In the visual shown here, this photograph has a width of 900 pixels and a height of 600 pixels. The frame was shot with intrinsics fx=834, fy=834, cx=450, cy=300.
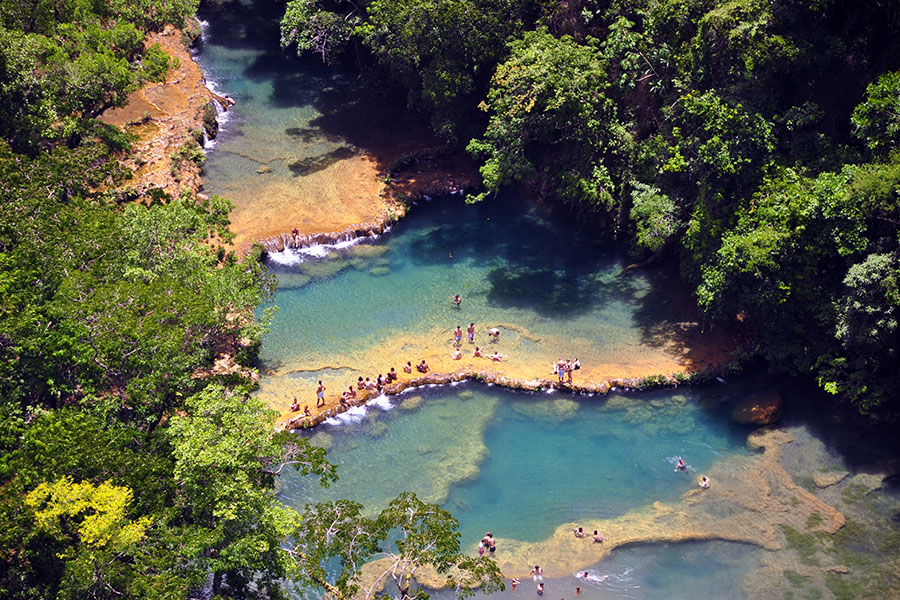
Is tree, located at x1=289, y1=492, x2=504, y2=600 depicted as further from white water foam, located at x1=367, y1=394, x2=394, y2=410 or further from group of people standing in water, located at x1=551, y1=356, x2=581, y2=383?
group of people standing in water, located at x1=551, y1=356, x2=581, y2=383

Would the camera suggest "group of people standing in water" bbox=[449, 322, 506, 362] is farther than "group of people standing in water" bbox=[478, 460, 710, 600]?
Yes

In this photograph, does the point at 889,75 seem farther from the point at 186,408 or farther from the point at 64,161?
the point at 64,161

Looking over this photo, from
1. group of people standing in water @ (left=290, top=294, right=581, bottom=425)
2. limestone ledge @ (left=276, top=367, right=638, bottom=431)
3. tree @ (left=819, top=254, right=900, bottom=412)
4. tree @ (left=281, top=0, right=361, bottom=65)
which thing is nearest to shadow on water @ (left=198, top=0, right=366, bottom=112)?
tree @ (left=281, top=0, right=361, bottom=65)

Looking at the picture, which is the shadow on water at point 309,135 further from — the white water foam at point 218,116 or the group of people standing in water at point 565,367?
the group of people standing in water at point 565,367

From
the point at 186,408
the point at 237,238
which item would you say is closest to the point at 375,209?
the point at 237,238

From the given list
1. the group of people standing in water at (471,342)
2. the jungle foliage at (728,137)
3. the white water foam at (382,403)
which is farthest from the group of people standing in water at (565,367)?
the white water foam at (382,403)

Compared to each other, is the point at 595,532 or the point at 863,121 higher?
the point at 863,121
